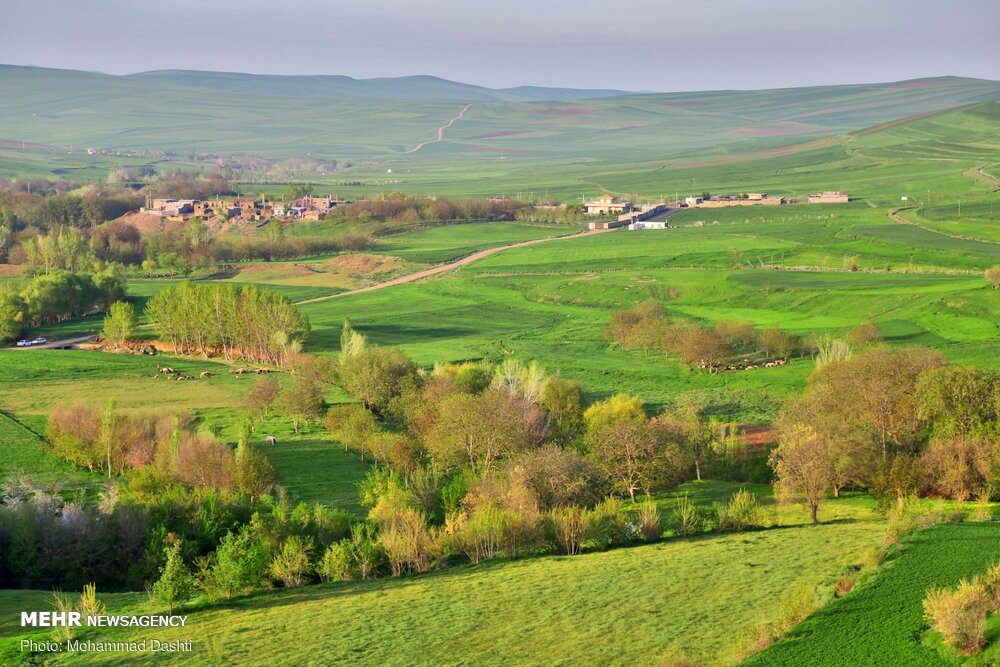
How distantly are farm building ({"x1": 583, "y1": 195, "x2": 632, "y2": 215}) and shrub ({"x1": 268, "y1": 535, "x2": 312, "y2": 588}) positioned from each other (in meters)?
121

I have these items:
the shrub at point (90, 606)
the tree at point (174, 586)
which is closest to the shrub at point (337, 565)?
the tree at point (174, 586)

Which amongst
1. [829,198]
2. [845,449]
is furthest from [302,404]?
[829,198]

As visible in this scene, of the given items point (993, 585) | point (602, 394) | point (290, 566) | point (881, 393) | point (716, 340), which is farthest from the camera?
point (716, 340)

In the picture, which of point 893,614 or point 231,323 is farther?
point 231,323

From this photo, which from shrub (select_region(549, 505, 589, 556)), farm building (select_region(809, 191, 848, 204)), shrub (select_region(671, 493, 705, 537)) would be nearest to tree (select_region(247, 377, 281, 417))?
shrub (select_region(549, 505, 589, 556))

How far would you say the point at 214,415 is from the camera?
1970 inches

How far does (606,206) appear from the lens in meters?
149

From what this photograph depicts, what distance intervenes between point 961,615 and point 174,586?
17.5 m

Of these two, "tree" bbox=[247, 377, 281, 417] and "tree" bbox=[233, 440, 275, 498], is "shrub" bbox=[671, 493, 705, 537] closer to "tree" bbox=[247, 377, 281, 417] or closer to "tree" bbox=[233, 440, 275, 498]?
"tree" bbox=[233, 440, 275, 498]

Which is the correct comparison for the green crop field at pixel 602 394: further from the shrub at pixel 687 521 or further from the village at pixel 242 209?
the village at pixel 242 209

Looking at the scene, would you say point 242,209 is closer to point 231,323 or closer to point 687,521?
point 231,323

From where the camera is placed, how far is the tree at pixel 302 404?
49.0 meters

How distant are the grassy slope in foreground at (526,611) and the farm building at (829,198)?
11893 cm

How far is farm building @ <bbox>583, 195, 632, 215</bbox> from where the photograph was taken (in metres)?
147
